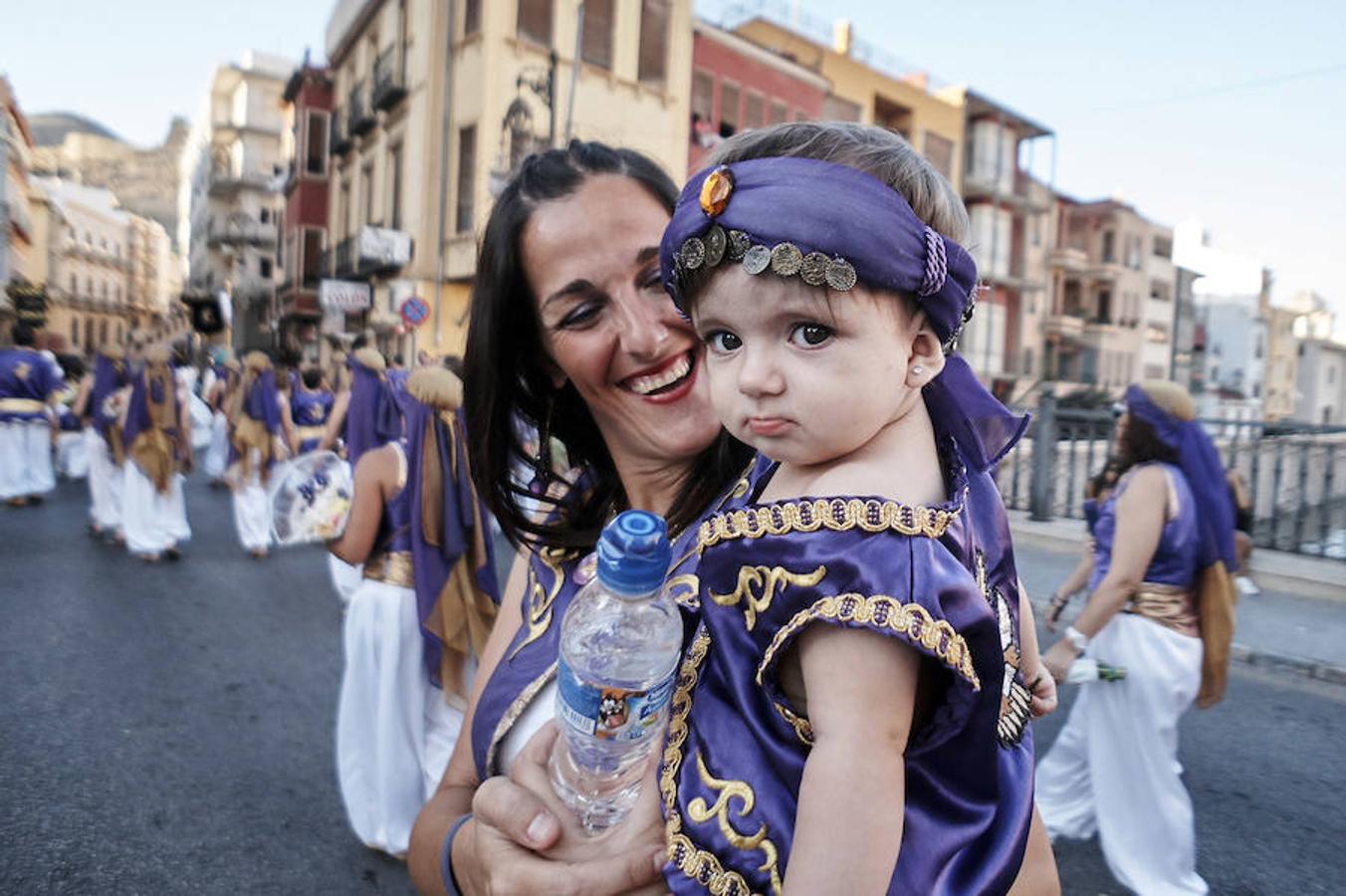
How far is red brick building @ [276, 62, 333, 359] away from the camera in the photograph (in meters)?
33.9

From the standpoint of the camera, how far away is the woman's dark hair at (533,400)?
5.47ft

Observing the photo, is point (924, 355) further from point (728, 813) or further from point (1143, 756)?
point (1143, 756)

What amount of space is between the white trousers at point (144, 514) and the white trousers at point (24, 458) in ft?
13.5

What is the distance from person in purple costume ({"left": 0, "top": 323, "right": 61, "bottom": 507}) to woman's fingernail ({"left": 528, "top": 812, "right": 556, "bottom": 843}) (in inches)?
565

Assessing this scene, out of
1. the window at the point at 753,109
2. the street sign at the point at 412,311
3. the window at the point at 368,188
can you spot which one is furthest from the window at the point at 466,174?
the window at the point at 753,109

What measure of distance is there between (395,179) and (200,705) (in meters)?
22.2

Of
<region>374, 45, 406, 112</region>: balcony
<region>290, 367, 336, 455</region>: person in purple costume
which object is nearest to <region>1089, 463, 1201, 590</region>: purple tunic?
<region>290, 367, 336, 455</region>: person in purple costume

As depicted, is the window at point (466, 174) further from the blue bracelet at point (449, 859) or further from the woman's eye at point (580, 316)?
the blue bracelet at point (449, 859)

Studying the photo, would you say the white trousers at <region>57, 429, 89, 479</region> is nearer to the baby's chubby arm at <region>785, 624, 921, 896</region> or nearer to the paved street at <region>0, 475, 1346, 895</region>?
the paved street at <region>0, 475, 1346, 895</region>

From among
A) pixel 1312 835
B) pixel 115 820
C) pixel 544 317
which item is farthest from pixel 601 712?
pixel 1312 835

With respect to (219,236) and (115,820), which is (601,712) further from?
(219,236)

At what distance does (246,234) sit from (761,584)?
60.3 meters

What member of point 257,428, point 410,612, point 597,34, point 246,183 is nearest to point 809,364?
point 410,612

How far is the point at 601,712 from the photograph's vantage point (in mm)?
1039
